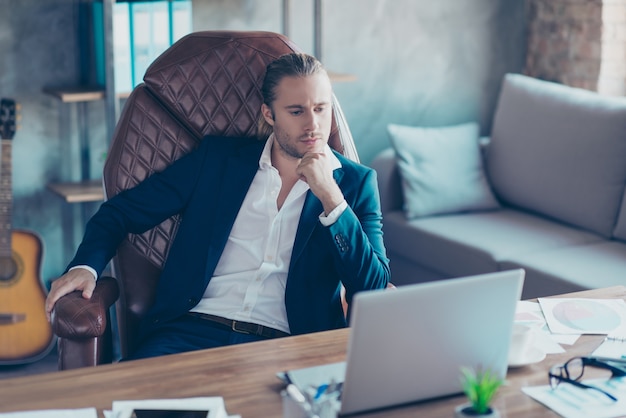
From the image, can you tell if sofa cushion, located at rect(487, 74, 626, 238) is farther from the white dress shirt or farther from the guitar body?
the guitar body

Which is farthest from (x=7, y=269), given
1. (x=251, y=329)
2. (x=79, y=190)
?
(x=251, y=329)

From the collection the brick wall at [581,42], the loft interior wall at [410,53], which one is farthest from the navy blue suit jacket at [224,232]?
the brick wall at [581,42]

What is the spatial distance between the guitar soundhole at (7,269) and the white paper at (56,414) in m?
1.96

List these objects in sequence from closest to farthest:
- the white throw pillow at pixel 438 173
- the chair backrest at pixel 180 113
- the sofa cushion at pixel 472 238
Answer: the chair backrest at pixel 180 113 → the sofa cushion at pixel 472 238 → the white throw pillow at pixel 438 173

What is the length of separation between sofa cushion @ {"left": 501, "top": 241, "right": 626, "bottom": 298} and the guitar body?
5.51ft

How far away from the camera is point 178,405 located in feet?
5.02

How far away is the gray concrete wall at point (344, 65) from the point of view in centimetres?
353

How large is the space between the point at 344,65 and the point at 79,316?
95.5 inches

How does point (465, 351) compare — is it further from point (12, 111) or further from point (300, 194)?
point (12, 111)

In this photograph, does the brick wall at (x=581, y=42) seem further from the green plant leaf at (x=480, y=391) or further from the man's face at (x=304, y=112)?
the green plant leaf at (x=480, y=391)

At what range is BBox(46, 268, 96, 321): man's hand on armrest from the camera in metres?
2.07

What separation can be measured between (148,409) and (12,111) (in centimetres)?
209

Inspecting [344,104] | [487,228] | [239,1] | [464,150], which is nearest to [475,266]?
[487,228]

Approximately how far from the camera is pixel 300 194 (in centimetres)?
233
